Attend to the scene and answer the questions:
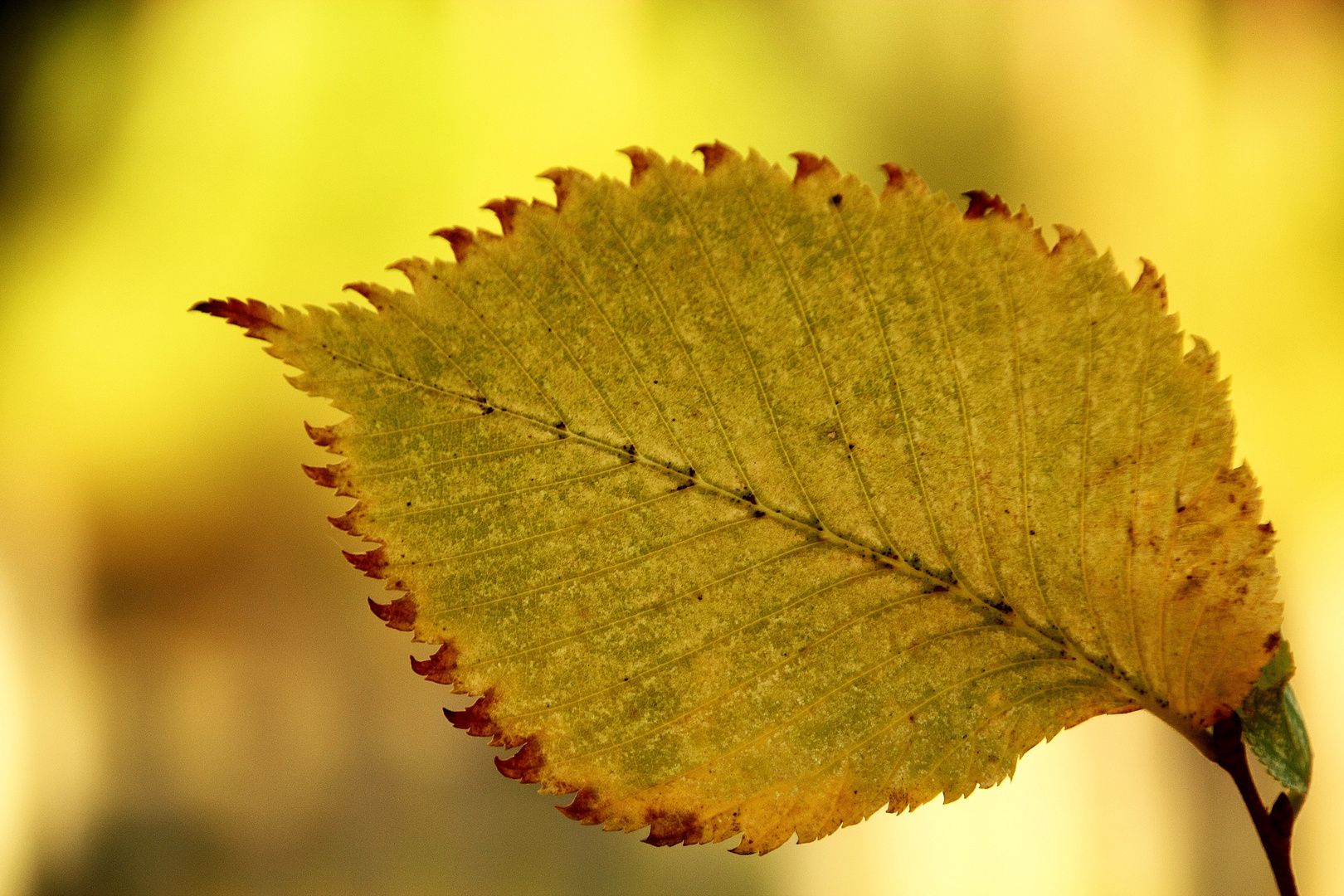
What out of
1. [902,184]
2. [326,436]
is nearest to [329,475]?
[326,436]

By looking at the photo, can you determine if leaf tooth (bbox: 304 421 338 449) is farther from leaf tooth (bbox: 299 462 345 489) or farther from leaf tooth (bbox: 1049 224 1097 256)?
leaf tooth (bbox: 1049 224 1097 256)

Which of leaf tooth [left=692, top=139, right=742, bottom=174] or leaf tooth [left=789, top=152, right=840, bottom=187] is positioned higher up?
leaf tooth [left=692, top=139, right=742, bottom=174]

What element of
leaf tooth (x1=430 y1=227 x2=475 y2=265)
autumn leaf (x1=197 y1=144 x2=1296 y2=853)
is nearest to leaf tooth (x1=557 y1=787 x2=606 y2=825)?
A: autumn leaf (x1=197 y1=144 x2=1296 y2=853)

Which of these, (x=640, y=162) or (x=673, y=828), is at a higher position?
(x=640, y=162)

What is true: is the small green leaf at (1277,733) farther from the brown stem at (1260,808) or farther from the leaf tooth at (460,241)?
the leaf tooth at (460,241)

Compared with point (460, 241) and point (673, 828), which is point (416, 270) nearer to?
point (460, 241)

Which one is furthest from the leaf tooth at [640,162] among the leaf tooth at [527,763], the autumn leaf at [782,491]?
the leaf tooth at [527,763]
